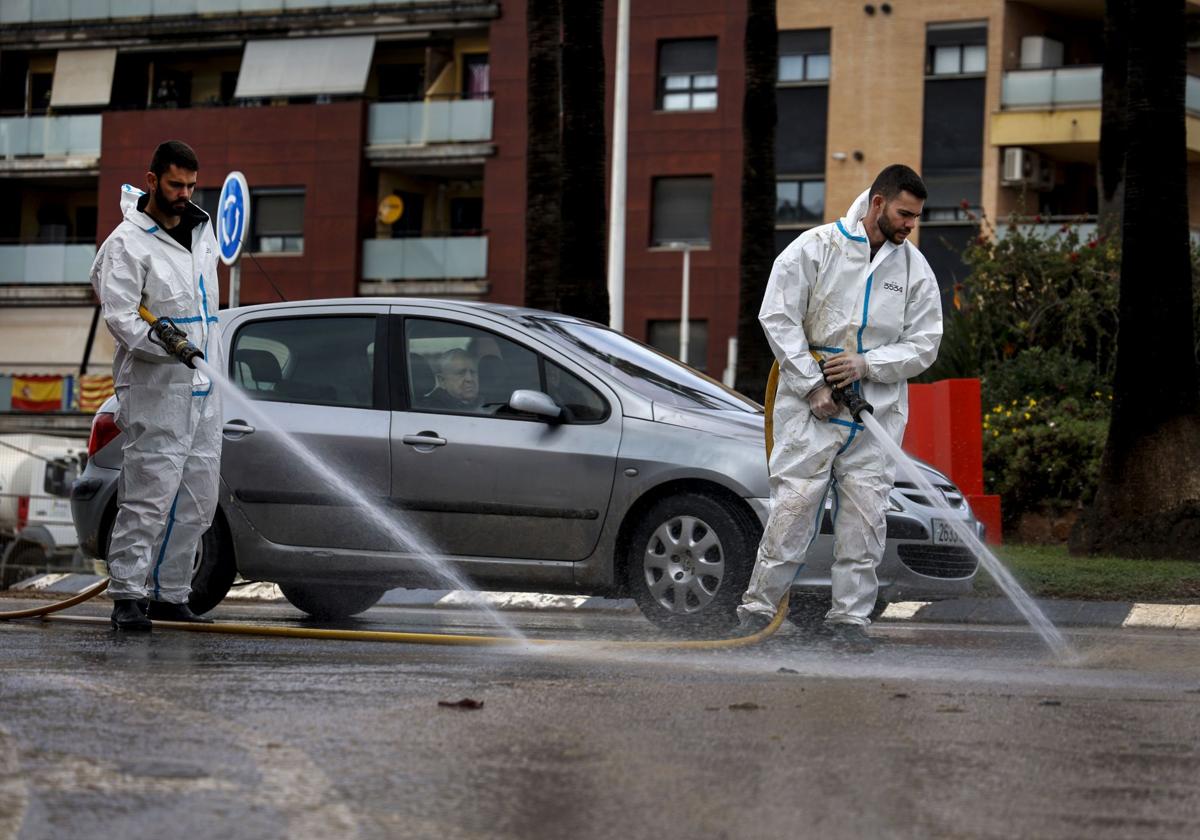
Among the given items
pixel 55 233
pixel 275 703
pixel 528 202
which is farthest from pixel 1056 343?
pixel 55 233

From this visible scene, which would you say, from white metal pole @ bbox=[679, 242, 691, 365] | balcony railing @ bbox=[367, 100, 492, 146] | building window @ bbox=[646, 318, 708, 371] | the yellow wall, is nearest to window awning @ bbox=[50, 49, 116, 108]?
balcony railing @ bbox=[367, 100, 492, 146]

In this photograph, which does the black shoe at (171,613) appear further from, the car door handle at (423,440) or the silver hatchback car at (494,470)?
the car door handle at (423,440)

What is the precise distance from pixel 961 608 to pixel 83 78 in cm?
4076

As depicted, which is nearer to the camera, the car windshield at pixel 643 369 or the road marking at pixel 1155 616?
the car windshield at pixel 643 369

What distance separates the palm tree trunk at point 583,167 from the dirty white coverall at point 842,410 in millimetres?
8547

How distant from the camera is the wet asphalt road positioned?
455 cm

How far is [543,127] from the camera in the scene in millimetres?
19156

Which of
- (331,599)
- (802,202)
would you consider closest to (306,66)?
(802,202)

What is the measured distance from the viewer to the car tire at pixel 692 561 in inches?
358

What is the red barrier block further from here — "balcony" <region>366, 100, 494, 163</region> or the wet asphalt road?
"balcony" <region>366, 100, 494, 163</region>

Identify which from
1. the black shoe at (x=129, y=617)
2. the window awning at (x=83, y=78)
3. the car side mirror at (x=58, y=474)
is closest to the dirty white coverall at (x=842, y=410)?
the black shoe at (x=129, y=617)

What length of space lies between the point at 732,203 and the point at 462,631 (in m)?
34.1

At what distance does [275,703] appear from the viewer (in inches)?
247

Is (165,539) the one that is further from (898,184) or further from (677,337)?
(677,337)
